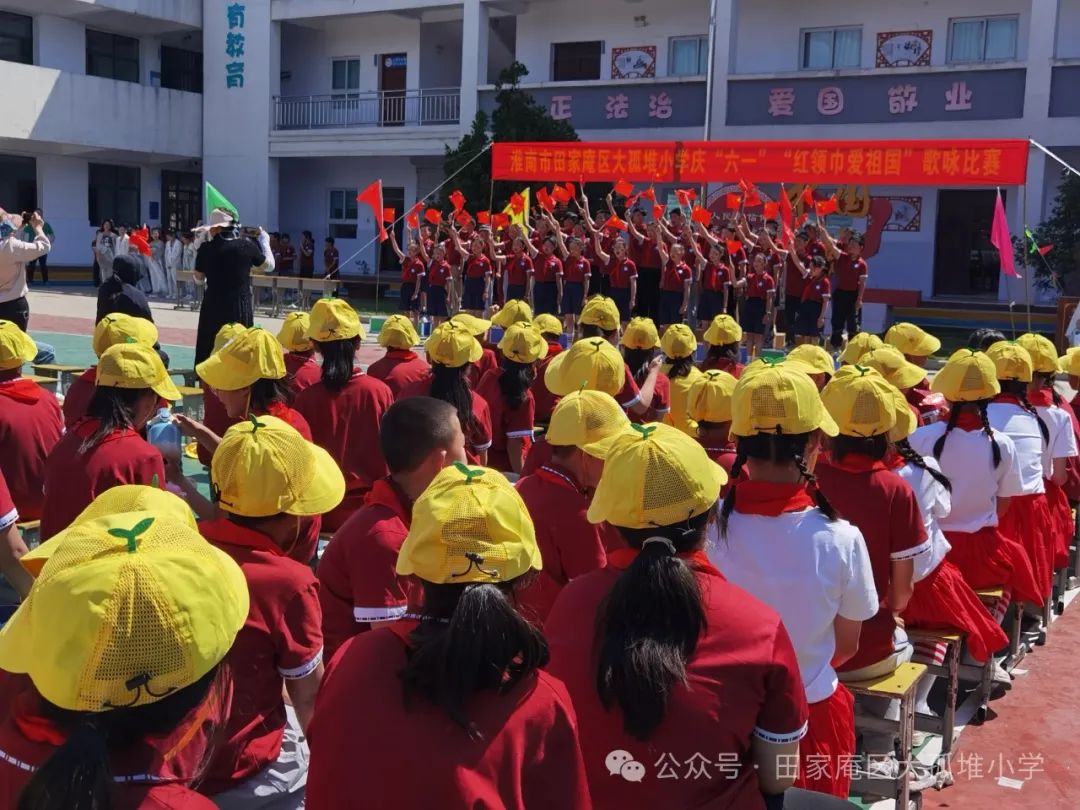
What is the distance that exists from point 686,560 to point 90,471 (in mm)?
2389

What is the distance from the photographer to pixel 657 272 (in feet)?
56.6

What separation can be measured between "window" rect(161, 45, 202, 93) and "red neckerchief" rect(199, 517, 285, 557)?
97.2 ft

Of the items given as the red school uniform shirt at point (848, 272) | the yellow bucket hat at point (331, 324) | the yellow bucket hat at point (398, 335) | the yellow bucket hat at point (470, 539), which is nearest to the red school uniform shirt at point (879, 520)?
the yellow bucket hat at point (470, 539)

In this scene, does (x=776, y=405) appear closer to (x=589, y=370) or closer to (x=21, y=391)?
(x=589, y=370)

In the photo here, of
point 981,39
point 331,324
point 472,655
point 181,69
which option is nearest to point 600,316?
point 331,324

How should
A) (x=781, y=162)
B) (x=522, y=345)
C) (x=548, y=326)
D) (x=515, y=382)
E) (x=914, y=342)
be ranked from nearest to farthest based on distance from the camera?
(x=522, y=345)
(x=515, y=382)
(x=914, y=342)
(x=548, y=326)
(x=781, y=162)

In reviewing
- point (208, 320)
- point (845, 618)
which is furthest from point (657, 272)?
Answer: point (845, 618)

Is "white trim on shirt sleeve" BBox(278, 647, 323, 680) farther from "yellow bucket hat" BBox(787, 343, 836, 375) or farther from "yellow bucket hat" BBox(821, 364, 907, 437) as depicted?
"yellow bucket hat" BBox(787, 343, 836, 375)

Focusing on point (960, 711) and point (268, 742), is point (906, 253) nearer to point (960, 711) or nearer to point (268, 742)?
point (960, 711)

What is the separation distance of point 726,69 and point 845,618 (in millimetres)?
20290

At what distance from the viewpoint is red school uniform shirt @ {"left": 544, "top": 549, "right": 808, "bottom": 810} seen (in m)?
2.07

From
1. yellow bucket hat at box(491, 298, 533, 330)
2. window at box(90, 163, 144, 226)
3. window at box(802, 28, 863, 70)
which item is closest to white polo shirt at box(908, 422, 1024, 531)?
yellow bucket hat at box(491, 298, 533, 330)

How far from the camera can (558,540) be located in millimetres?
3242

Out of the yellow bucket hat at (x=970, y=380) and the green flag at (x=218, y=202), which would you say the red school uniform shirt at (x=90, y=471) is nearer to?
the yellow bucket hat at (x=970, y=380)
